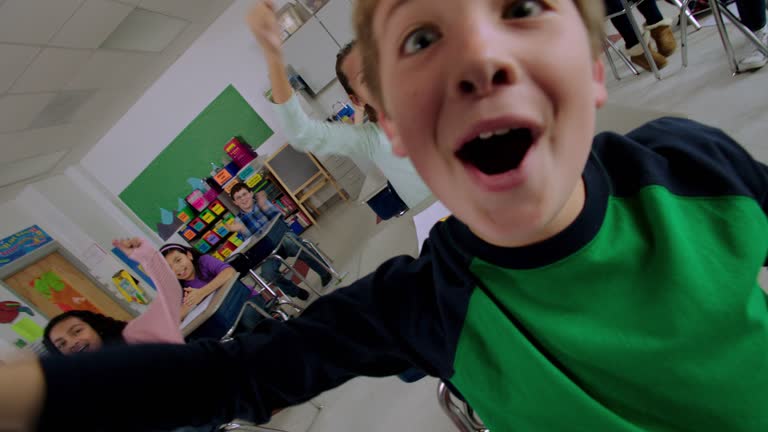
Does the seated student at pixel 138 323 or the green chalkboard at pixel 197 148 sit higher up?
the green chalkboard at pixel 197 148

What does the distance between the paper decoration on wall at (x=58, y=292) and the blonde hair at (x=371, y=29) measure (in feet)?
20.1

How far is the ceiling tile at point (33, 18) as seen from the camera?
2537 millimetres

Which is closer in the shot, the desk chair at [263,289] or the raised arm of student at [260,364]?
the raised arm of student at [260,364]

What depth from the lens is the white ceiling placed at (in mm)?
2867

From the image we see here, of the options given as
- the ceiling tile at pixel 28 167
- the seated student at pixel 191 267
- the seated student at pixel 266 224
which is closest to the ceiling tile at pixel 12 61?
the ceiling tile at pixel 28 167

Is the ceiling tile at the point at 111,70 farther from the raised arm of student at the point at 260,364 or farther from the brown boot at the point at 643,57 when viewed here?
the brown boot at the point at 643,57

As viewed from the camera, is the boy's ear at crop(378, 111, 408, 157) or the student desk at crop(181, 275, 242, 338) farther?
the student desk at crop(181, 275, 242, 338)

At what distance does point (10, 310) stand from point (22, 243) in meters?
0.87

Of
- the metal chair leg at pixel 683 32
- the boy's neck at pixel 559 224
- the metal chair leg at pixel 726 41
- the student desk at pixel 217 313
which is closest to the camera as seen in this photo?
the boy's neck at pixel 559 224

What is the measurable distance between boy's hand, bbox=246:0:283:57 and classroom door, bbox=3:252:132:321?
5636mm

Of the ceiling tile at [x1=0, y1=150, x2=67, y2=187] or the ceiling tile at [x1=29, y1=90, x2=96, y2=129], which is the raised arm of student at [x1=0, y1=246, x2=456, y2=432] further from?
the ceiling tile at [x1=0, y1=150, x2=67, y2=187]

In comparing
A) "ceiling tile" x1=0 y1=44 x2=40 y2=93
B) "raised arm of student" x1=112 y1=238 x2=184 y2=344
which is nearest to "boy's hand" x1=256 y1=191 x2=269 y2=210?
"ceiling tile" x1=0 y1=44 x2=40 y2=93

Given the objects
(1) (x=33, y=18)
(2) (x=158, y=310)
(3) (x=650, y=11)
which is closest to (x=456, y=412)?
(2) (x=158, y=310)

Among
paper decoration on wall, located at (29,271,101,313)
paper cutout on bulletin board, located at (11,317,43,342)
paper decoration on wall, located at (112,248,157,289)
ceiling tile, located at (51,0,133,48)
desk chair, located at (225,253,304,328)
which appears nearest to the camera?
desk chair, located at (225,253,304,328)
